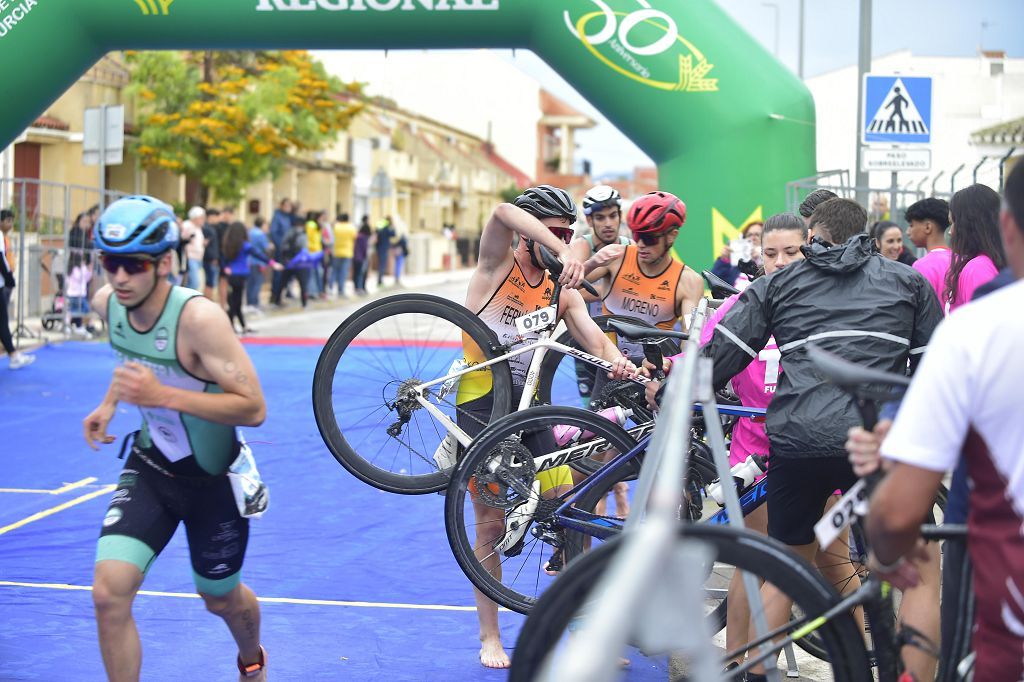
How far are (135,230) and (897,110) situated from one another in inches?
382

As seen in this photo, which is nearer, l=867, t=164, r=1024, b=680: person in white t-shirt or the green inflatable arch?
l=867, t=164, r=1024, b=680: person in white t-shirt

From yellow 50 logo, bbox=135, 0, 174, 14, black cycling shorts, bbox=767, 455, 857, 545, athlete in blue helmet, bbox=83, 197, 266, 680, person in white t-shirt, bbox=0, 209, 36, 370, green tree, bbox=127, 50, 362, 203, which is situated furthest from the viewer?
green tree, bbox=127, 50, 362, 203

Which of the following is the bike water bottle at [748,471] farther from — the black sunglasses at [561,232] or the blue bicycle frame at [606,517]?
the black sunglasses at [561,232]

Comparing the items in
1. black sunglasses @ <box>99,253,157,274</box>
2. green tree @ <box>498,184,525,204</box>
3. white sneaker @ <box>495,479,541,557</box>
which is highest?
green tree @ <box>498,184,525,204</box>

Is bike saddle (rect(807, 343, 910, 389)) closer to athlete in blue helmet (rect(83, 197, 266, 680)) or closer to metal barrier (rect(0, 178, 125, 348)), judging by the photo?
athlete in blue helmet (rect(83, 197, 266, 680))

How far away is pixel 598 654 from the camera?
1.71 meters

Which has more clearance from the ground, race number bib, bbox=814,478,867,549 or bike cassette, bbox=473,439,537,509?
race number bib, bbox=814,478,867,549

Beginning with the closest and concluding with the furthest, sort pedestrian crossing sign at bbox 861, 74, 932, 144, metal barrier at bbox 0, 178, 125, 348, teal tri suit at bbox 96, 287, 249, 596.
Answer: teal tri suit at bbox 96, 287, 249, 596 → pedestrian crossing sign at bbox 861, 74, 932, 144 → metal barrier at bbox 0, 178, 125, 348

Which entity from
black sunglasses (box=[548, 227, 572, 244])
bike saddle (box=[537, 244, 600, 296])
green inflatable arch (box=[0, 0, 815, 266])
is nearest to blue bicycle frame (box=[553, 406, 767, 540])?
bike saddle (box=[537, 244, 600, 296])

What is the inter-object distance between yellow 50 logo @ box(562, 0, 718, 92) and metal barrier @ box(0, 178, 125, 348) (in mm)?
8892

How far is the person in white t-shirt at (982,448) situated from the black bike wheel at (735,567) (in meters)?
0.26

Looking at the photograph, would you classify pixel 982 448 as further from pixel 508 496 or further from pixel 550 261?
pixel 550 261

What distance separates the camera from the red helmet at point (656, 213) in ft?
19.9

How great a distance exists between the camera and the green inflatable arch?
11.3 m
